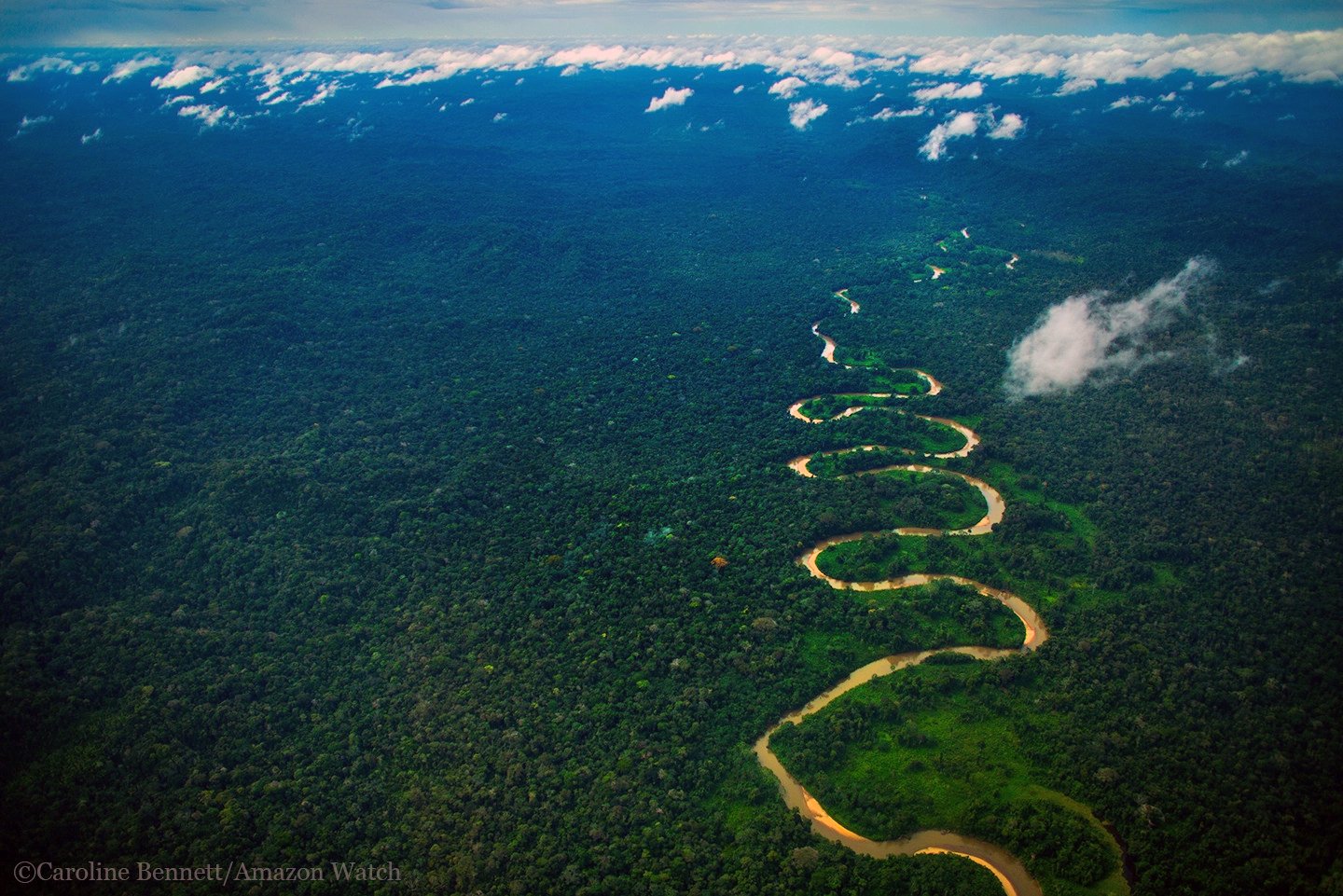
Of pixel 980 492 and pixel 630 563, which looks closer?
pixel 630 563

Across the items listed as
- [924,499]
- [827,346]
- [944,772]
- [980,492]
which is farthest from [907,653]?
[827,346]

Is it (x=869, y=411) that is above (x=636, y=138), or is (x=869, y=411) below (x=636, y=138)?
below

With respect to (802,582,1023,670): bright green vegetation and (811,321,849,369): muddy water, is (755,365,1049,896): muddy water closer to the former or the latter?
(802,582,1023,670): bright green vegetation

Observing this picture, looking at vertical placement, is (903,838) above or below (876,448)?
below

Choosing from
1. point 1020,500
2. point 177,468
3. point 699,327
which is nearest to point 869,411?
point 1020,500

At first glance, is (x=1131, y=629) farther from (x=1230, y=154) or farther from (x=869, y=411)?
(x=1230, y=154)

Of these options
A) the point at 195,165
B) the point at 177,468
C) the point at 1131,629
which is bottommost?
the point at 1131,629

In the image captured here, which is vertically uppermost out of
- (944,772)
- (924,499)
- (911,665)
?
(924,499)

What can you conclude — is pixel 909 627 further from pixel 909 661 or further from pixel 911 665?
pixel 911 665
